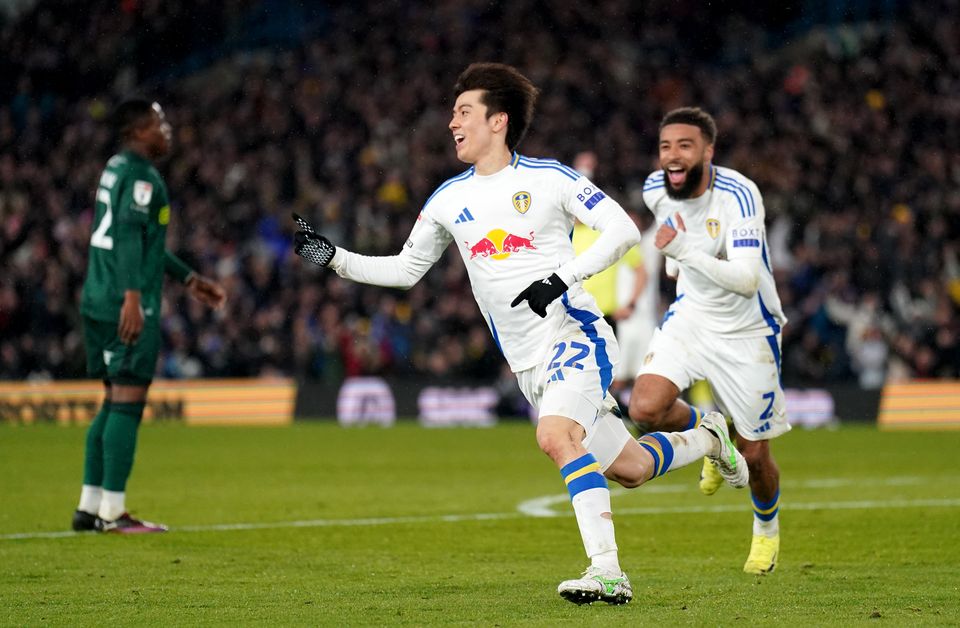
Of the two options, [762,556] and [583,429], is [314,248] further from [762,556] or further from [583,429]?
[762,556]

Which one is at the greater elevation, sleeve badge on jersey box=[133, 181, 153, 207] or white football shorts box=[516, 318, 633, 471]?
sleeve badge on jersey box=[133, 181, 153, 207]

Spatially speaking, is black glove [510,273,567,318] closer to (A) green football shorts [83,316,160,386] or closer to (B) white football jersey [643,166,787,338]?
(B) white football jersey [643,166,787,338]

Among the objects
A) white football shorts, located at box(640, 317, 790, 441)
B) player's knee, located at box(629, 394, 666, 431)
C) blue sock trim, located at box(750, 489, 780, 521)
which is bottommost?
blue sock trim, located at box(750, 489, 780, 521)

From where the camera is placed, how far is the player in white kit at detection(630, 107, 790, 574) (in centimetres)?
781

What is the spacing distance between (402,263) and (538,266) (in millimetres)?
767

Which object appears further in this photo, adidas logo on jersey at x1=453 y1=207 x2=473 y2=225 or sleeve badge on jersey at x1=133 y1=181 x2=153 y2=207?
sleeve badge on jersey at x1=133 y1=181 x2=153 y2=207

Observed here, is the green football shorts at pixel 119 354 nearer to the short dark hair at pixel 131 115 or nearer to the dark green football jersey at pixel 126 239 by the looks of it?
the dark green football jersey at pixel 126 239

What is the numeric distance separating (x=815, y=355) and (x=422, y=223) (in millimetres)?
15959

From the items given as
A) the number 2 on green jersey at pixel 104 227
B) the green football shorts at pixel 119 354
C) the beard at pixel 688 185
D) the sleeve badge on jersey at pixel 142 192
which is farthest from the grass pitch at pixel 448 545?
the sleeve badge on jersey at pixel 142 192

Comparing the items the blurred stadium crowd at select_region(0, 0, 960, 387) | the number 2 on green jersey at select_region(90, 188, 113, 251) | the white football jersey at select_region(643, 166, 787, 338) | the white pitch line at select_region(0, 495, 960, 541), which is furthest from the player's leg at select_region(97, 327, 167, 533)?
the blurred stadium crowd at select_region(0, 0, 960, 387)

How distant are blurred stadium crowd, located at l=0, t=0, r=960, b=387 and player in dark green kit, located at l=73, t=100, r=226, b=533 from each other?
13549 mm

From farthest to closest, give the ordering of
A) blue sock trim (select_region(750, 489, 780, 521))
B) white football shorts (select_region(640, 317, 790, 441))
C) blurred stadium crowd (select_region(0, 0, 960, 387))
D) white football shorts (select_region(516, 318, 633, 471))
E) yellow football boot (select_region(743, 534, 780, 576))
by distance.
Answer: blurred stadium crowd (select_region(0, 0, 960, 387)) → white football shorts (select_region(640, 317, 790, 441)) → blue sock trim (select_region(750, 489, 780, 521)) → yellow football boot (select_region(743, 534, 780, 576)) → white football shorts (select_region(516, 318, 633, 471))

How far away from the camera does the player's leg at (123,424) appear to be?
905 centimetres

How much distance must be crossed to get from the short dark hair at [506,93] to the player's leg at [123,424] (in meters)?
3.39
